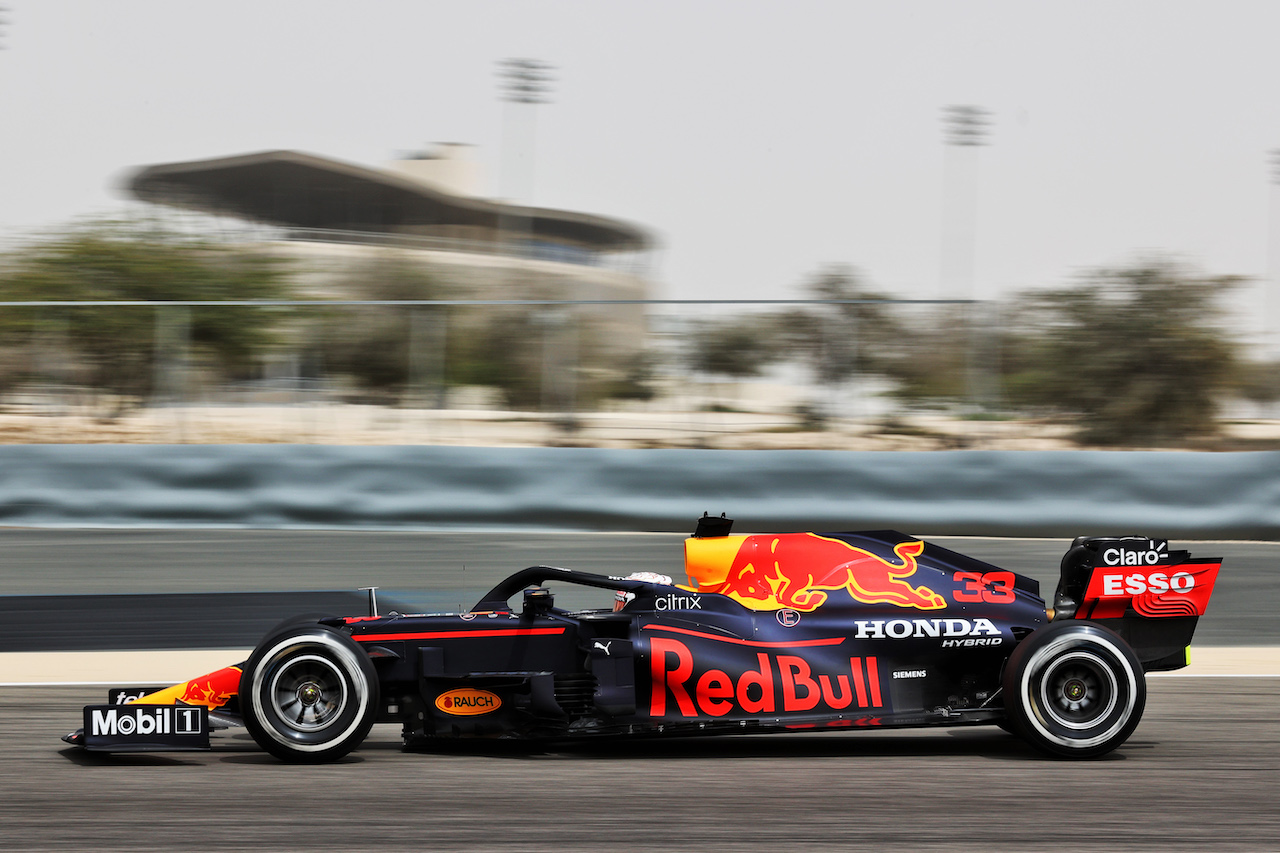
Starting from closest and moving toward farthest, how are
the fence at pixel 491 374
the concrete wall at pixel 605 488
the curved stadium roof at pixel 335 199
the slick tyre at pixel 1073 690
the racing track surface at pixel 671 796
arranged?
the racing track surface at pixel 671 796 → the slick tyre at pixel 1073 690 → the concrete wall at pixel 605 488 → the fence at pixel 491 374 → the curved stadium roof at pixel 335 199

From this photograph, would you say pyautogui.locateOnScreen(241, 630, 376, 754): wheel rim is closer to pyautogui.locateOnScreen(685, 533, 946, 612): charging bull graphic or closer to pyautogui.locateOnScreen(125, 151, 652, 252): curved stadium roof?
pyautogui.locateOnScreen(685, 533, 946, 612): charging bull graphic

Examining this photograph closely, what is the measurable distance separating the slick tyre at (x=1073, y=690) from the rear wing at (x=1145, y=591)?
0.22 m

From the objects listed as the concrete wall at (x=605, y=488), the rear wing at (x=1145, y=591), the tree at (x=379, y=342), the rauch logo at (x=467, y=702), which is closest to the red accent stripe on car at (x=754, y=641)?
the rauch logo at (x=467, y=702)

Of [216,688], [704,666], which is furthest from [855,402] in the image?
[216,688]

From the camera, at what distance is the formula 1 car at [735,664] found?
15.6 ft

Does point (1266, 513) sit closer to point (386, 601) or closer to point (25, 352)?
point (386, 601)

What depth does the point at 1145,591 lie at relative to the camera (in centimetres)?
514

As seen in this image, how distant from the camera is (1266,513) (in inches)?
370

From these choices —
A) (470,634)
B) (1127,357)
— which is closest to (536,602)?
(470,634)

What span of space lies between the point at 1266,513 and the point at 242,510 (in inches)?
321

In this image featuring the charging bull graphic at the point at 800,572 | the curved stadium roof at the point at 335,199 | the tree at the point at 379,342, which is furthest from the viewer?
the curved stadium roof at the point at 335,199

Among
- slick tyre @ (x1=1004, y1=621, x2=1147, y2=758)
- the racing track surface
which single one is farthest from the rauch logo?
slick tyre @ (x1=1004, y1=621, x2=1147, y2=758)

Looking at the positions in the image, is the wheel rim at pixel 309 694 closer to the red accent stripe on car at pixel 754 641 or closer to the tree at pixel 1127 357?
the red accent stripe on car at pixel 754 641

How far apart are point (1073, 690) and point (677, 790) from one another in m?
1.74
